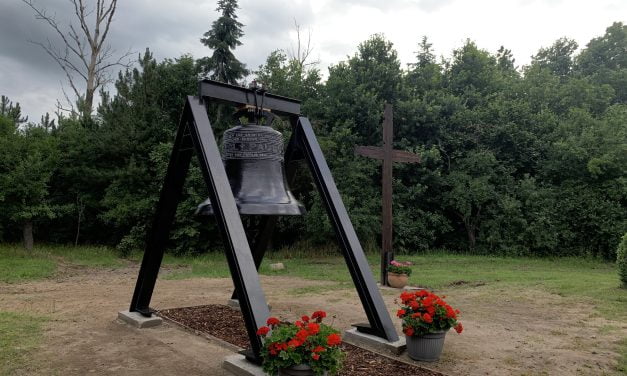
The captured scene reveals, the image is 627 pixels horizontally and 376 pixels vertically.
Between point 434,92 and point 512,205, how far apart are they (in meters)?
5.58

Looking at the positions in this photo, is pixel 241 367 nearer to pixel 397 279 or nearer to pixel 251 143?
pixel 251 143

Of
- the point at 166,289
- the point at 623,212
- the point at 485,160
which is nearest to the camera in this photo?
the point at 166,289

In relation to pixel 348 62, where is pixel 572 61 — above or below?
above

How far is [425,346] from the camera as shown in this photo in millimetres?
3814

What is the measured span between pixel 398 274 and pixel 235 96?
17.3 feet

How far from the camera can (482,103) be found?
18.7 meters

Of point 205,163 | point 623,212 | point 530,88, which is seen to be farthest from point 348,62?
point 205,163

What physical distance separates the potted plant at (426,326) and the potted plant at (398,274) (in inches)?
165

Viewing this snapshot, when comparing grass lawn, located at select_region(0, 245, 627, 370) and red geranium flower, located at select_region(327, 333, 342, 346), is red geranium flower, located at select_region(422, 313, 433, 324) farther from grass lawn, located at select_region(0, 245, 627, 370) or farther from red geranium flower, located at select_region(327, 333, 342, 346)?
grass lawn, located at select_region(0, 245, 627, 370)

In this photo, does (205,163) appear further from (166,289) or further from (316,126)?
(316,126)

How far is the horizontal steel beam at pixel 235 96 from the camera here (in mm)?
3895

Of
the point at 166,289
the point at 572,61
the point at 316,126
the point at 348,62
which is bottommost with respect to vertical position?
the point at 166,289

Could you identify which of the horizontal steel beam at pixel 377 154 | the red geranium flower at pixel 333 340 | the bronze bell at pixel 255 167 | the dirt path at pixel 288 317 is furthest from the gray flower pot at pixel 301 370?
the horizontal steel beam at pixel 377 154

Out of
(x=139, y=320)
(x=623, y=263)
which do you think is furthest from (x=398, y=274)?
(x=139, y=320)
